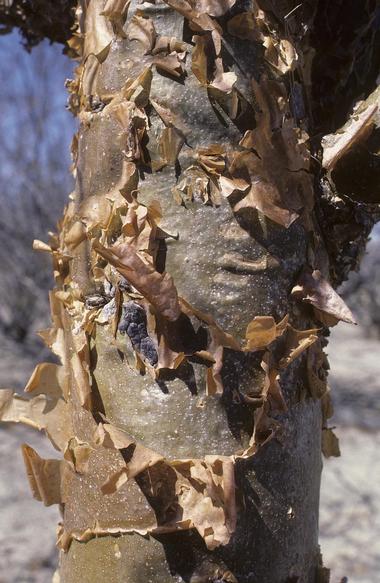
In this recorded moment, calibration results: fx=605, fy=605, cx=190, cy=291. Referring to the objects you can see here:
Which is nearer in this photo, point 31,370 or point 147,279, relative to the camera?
point 147,279

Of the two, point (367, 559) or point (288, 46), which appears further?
point (367, 559)

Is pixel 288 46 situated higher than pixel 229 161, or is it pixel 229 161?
pixel 288 46

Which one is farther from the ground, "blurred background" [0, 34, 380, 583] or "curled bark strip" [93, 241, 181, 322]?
"curled bark strip" [93, 241, 181, 322]

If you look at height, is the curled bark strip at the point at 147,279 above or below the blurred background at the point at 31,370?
above

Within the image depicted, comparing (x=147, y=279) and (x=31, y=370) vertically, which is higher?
(x=147, y=279)

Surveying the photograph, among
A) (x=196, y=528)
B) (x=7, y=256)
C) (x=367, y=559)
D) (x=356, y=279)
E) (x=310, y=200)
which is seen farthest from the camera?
(x=356, y=279)

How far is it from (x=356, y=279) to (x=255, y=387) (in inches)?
226

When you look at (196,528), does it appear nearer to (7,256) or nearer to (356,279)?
(7,256)

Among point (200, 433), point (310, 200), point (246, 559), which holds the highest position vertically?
point (310, 200)

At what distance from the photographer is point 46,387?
2.61ft

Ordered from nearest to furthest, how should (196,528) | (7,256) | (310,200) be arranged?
(196,528) < (310,200) < (7,256)

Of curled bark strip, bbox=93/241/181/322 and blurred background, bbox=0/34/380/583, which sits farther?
blurred background, bbox=0/34/380/583

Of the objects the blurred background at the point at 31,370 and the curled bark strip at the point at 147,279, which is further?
the blurred background at the point at 31,370

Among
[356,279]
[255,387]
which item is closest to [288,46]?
[255,387]
